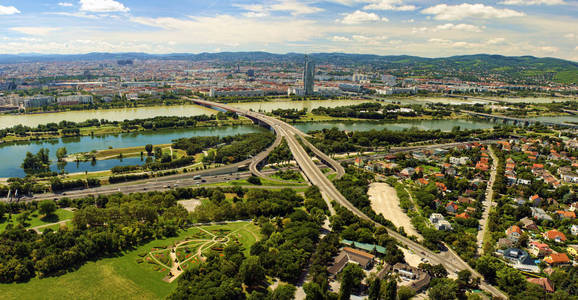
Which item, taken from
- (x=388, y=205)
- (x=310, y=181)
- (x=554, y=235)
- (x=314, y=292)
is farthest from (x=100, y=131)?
(x=554, y=235)

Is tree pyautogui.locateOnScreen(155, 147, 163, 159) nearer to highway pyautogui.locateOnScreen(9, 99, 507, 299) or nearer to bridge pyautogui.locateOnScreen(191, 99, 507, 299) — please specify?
highway pyautogui.locateOnScreen(9, 99, 507, 299)

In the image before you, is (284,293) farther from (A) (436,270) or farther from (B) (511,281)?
(B) (511,281)

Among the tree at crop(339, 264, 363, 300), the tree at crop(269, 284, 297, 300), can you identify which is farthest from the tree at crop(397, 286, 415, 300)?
the tree at crop(269, 284, 297, 300)

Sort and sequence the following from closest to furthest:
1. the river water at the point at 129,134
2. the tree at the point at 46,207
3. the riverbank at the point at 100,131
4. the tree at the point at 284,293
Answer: the tree at the point at 284,293 → the tree at the point at 46,207 → the river water at the point at 129,134 → the riverbank at the point at 100,131

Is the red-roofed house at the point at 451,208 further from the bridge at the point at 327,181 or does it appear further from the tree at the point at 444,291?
the tree at the point at 444,291

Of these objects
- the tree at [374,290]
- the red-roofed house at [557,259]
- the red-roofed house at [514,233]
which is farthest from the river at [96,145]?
the red-roofed house at [557,259]
